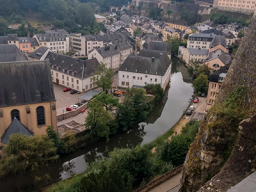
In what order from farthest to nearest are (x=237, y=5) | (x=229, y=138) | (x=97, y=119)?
(x=237, y=5) < (x=97, y=119) < (x=229, y=138)

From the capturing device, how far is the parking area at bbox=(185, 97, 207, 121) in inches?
1384

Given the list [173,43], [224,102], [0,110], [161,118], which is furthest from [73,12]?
[224,102]

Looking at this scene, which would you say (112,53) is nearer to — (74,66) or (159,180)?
(74,66)

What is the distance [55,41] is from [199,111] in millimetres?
43098

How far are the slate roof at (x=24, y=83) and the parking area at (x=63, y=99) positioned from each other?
727cm

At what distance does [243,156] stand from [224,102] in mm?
3536

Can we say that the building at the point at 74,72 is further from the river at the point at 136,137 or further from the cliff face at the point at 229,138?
the cliff face at the point at 229,138

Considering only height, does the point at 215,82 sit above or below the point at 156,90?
above

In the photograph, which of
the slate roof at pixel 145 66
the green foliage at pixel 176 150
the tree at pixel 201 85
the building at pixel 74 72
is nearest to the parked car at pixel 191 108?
the tree at pixel 201 85

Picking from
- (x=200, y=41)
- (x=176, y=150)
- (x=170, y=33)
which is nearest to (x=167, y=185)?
(x=176, y=150)

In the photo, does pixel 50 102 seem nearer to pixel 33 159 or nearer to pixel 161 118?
pixel 33 159

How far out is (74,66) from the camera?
43531 mm

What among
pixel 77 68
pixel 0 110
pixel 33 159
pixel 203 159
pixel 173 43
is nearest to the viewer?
pixel 203 159

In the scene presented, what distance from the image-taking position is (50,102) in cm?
2731
